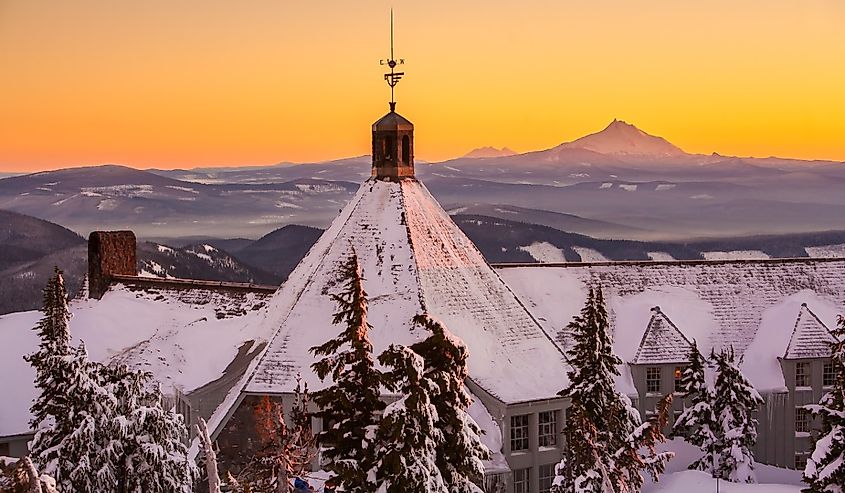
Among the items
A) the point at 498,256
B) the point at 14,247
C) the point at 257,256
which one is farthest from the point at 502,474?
the point at 14,247

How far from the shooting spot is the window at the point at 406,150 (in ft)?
144

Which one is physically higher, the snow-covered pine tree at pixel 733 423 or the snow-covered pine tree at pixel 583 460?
the snow-covered pine tree at pixel 583 460

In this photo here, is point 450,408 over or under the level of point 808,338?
over

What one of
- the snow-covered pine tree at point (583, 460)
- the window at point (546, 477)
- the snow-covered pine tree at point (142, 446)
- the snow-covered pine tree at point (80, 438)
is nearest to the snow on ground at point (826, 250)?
the window at point (546, 477)

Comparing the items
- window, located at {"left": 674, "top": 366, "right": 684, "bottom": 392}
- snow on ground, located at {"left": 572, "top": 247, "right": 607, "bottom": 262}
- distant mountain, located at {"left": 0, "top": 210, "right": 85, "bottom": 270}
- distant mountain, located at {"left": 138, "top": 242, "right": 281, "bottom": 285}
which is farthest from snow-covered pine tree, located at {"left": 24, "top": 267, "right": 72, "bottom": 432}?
A: distant mountain, located at {"left": 0, "top": 210, "right": 85, "bottom": 270}

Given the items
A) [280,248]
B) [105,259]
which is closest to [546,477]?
[105,259]

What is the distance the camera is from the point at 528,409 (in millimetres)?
38281

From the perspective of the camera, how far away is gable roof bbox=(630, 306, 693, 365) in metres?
49.2

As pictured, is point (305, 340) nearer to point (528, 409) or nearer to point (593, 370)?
point (528, 409)

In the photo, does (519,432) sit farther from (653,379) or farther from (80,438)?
(80,438)

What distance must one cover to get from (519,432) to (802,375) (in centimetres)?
1798

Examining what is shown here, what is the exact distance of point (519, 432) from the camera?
1521 inches

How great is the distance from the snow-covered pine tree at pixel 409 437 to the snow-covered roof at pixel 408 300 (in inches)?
580

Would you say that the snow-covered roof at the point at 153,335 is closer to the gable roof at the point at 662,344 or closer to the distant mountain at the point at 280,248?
the gable roof at the point at 662,344
